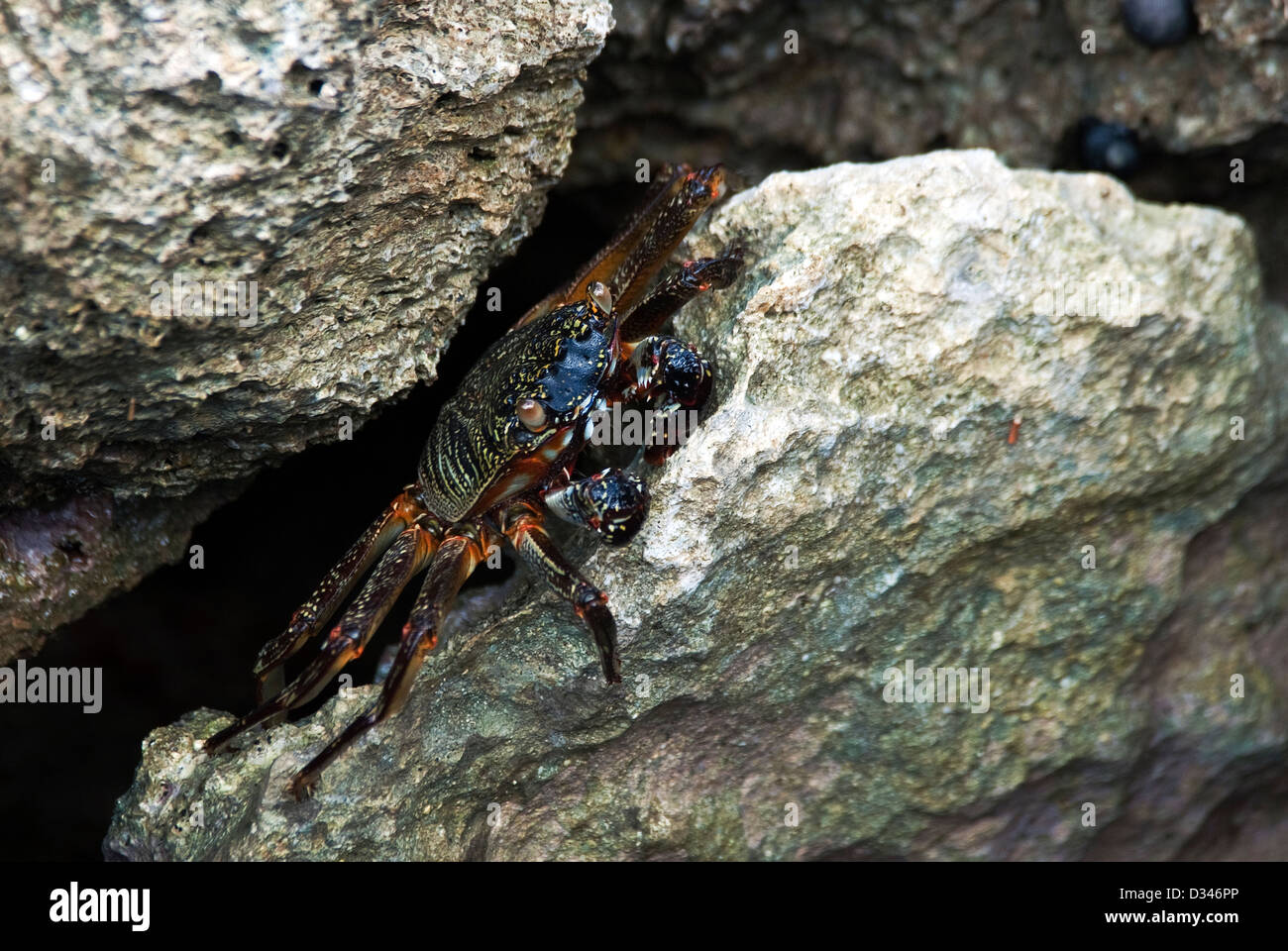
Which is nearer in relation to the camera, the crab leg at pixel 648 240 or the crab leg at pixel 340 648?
the crab leg at pixel 340 648

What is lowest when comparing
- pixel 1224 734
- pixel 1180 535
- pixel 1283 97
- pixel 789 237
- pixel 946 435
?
pixel 1224 734

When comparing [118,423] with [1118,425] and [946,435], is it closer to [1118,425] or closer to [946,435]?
[946,435]

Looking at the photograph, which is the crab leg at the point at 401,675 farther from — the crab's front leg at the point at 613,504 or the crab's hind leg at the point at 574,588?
the crab's front leg at the point at 613,504

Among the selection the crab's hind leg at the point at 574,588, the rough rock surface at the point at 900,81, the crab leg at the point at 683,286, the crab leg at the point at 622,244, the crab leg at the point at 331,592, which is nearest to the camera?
the crab's hind leg at the point at 574,588

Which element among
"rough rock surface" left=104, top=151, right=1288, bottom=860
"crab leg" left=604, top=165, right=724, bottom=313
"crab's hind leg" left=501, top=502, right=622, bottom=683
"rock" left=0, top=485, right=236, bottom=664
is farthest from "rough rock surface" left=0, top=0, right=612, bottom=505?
"rough rock surface" left=104, top=151, right=1288, bottom=860

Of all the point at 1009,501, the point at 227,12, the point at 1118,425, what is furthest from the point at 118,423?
the point at 1118,425

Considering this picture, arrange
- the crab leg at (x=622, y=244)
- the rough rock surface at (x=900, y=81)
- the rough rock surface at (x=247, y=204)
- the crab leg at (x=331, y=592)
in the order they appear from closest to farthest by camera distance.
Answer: the rough rock surface at (x=247, y=204) → the crab leg at (x=331, y=592) → the crab leg at (x=622, y=244) → the rough rock surface at (x=900, y=81)

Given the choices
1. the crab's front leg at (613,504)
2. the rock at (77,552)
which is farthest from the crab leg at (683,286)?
the rock at (77,552)
